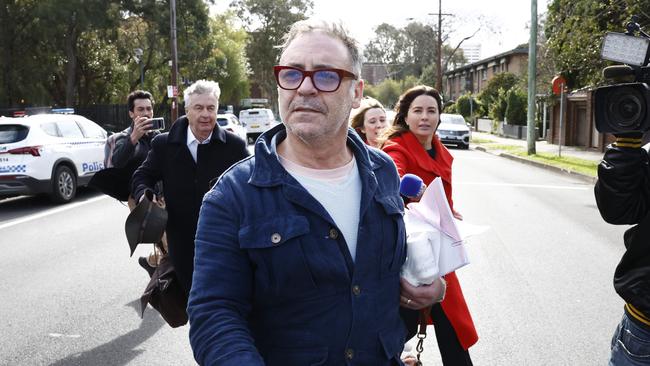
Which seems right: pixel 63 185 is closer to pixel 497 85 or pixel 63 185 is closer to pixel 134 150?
pixel 134 150

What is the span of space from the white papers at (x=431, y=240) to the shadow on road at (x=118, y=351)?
9.93ft

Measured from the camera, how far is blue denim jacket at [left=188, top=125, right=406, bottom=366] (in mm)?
1803

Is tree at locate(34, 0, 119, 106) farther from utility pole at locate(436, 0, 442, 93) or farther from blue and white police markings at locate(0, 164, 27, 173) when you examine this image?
utility pole at locate(436, 0, 442, 93)

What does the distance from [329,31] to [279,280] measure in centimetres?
80

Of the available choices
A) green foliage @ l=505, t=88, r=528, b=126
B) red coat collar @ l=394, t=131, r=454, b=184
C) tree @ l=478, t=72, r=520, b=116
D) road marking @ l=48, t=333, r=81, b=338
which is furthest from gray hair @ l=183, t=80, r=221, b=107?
tree @ l=478, t=72, r=520, b=116

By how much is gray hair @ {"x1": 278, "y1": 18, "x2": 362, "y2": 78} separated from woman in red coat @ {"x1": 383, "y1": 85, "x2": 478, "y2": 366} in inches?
66.1

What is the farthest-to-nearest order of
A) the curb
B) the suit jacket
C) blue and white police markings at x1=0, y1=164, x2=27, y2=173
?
the curb, blue and white police markings at x1=0, y1=164, x2=27, y2=173, the suit jacket

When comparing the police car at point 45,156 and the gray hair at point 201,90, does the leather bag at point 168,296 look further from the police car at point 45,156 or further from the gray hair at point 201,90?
the police car at point 45,156

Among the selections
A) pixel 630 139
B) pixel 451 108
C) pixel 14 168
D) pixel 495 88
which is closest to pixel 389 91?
pixel 451 108

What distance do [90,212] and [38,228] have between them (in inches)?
65.7

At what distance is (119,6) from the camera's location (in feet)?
103

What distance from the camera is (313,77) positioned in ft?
6.59

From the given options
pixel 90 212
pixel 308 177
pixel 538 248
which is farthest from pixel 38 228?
pixel 308 177

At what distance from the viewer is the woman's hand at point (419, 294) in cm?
211
